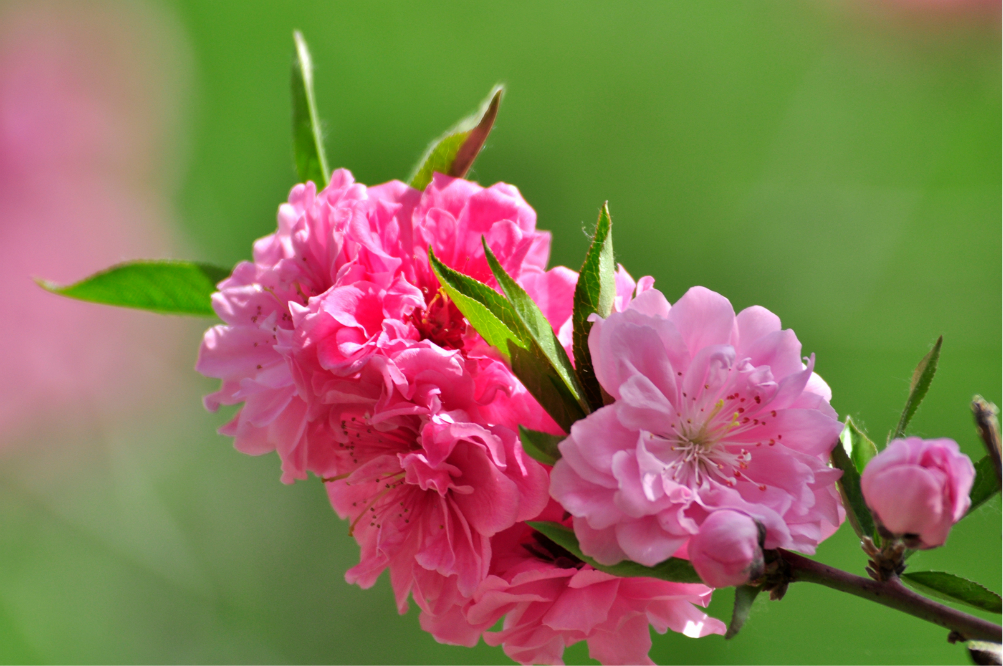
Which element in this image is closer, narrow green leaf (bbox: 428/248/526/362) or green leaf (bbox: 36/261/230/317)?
narrow green leaf (bbox: 428/248/526/362)

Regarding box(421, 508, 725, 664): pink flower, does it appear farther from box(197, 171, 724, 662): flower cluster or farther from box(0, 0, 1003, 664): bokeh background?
box(0, 0, 1003, 664): bokeh background

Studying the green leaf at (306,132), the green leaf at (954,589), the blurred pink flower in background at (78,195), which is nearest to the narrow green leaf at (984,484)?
the green leaf at (954,589)

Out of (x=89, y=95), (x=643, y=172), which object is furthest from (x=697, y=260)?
(x=89, y=95)

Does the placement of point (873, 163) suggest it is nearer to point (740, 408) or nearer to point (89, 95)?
point (89, 95)

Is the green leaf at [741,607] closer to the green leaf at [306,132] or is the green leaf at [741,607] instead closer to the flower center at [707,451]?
the flower center at [707,451]

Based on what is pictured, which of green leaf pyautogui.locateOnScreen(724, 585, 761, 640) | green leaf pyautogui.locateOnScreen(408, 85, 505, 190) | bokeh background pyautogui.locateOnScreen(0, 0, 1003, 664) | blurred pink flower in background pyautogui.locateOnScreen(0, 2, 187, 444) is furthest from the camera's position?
bokeh background pyautogui.locateOnScreen(0, 0, 1003, 664)

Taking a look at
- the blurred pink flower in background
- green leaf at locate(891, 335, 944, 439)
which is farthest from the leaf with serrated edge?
the blurred pink flower in background

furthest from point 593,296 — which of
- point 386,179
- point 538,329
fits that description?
point 386,179
